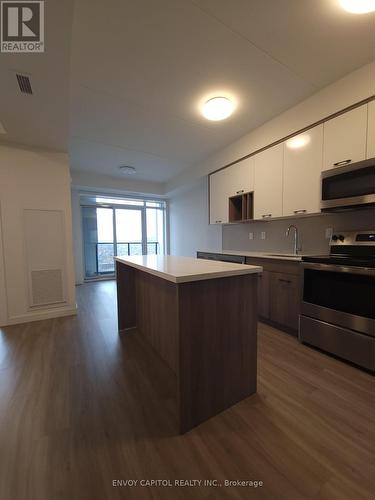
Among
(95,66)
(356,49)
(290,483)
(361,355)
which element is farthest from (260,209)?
(290,483)

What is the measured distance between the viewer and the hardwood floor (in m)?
0.98

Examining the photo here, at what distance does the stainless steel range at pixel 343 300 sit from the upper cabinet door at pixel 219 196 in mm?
1722

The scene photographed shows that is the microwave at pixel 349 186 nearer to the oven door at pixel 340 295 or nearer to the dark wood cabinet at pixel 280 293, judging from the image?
the oven door at pixel 340 295

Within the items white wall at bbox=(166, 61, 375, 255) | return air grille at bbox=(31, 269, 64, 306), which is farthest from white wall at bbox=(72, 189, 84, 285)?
return air grille at bbox=(31, 269, 64, 306)

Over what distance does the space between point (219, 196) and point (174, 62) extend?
2134 mm

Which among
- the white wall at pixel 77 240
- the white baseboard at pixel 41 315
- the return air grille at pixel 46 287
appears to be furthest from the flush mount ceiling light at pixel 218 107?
the white wall at pixel 77 240

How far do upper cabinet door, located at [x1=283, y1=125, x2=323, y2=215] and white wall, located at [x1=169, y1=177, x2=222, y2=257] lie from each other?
2023 millimetres

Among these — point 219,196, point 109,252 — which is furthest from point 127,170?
point 109,252

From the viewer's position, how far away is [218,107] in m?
2.39

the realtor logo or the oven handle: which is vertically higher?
the realtor logo

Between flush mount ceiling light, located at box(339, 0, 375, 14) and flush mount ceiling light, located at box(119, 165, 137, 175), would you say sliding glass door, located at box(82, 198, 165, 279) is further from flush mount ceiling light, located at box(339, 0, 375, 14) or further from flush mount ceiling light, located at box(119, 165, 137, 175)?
flush mount ceiling light, located at box(339, 0, 375, 14)

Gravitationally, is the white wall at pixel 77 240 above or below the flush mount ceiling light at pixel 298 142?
below

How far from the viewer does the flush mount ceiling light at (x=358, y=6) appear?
139 centimetres

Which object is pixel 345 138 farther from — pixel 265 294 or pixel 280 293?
pixel 265 294
